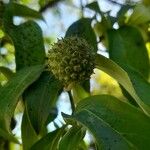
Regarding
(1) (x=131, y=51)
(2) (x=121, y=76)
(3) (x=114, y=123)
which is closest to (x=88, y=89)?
(1) (x=131, y=51)

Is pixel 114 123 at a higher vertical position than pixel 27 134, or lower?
higher

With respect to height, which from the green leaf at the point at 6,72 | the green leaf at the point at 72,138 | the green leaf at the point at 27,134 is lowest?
the green leaf at the point at 27,134

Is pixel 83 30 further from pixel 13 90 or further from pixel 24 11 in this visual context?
pixel 13 90

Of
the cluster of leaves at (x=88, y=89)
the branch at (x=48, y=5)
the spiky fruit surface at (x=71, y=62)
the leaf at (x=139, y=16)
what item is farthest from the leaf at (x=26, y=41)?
the branch at (x=48, y=5)

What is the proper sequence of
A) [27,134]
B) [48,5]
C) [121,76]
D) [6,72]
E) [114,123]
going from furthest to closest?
[48,5] < [6,72] < [27,134] < [121,76] < [114,123]

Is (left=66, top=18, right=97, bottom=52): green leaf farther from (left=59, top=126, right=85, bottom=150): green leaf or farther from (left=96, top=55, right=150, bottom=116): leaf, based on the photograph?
(left=59, top=126, right=85, bottom=150): green leaf

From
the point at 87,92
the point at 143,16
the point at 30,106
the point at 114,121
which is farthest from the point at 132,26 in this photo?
the point at 114,121

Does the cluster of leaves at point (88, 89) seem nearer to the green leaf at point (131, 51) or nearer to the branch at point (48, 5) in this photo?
the green leaf at point (131, 51)
